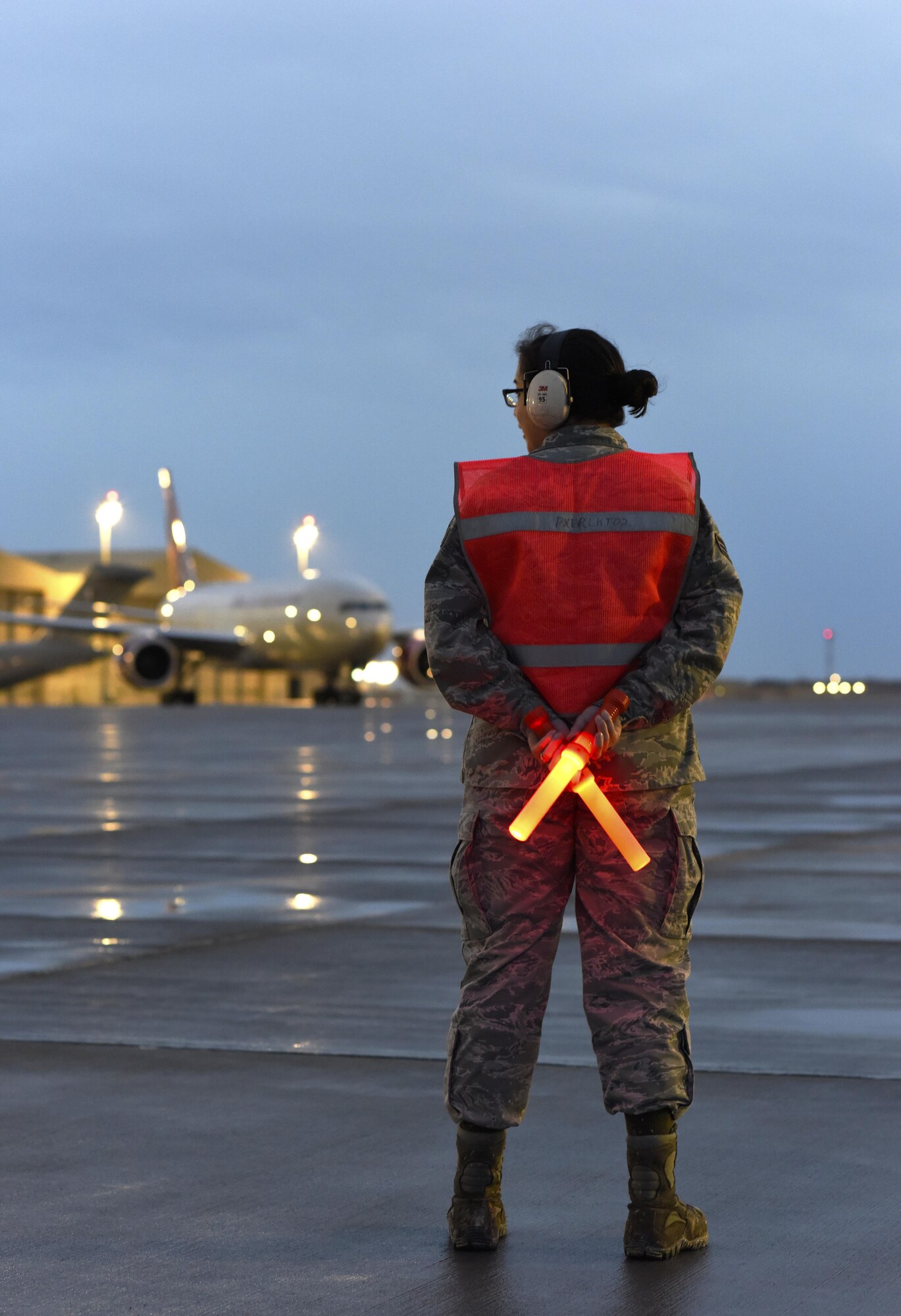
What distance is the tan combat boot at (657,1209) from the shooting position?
4.06 metres

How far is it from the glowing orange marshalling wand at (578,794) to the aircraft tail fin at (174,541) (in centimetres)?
6635

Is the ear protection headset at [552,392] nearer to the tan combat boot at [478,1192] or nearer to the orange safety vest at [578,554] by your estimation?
the orange safety vest at [578,554]

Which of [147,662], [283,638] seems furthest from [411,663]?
[147,662]

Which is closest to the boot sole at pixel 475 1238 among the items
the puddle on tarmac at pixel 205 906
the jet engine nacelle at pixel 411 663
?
the puddle on tarmac at pixel 205 906

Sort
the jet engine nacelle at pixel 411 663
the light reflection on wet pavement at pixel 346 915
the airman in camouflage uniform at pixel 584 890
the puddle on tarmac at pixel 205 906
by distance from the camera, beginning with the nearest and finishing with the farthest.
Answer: the airman in camouflage uniform at pixel 584 890 < the light reflection on wet pavement at pixel 346 915 < the puddle on tarmac at pixel 205 906 < the jet engine nacelle at pixel 411 663

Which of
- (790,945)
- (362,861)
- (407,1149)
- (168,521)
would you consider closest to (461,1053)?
(407,1149)

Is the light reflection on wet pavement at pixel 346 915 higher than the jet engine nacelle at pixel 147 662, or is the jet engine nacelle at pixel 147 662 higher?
the jet engine nacelle at pixel 147 662

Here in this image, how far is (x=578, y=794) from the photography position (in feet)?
13.5

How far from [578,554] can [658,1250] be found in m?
1.44

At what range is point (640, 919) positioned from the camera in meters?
4.19

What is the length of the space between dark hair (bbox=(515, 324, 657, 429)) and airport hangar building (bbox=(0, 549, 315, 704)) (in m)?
84.1

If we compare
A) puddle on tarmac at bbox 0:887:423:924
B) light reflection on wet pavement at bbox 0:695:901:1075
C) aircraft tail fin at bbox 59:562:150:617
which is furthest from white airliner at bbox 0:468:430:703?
puddle on tarmac at bbox 0:887:423:924

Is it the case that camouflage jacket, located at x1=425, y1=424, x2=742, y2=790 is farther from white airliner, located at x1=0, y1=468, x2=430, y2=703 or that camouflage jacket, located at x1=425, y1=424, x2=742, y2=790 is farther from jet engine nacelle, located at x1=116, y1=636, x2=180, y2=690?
jet engine nacelle, located at x1=116, y1=636, x2=180, y2=690

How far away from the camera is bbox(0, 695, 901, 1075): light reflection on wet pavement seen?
21.4ft
